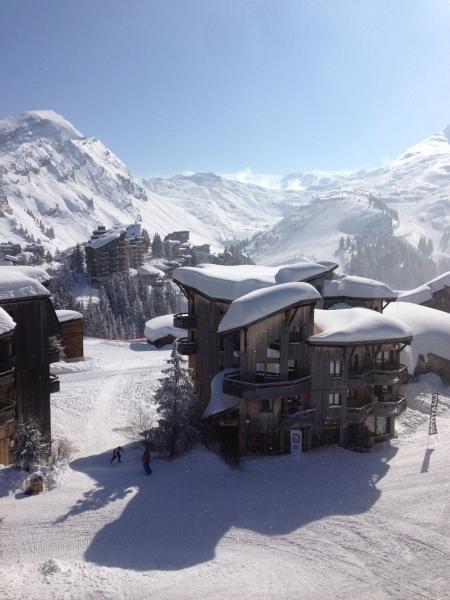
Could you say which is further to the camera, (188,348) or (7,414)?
(188,348)

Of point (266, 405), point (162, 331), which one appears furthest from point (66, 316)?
point (266, 405)

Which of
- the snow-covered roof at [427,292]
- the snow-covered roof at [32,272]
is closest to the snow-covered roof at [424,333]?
the snow-covered roof at [427,292]

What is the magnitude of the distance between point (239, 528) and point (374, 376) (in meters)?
14.0

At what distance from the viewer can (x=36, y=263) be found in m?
149

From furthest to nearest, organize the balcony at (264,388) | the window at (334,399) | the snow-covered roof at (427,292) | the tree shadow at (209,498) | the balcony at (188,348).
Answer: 1. the snow-covered roof at (427,292)
2. the balcony at (188,348)
3. the window at (334,399)
4. the balcony at (264,388)
5. the tree shadow at (209,498)

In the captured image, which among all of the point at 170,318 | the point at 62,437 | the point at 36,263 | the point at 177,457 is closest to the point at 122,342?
the point at 170,318

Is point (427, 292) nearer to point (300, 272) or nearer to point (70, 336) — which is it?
point (300, 272)

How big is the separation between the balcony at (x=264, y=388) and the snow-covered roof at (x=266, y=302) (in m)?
3.21

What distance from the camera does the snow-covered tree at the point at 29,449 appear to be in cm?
2755

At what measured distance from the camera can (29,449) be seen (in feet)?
91.2

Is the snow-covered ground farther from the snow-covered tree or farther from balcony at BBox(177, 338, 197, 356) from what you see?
balcony at BBox(177, 338, 197, 356)

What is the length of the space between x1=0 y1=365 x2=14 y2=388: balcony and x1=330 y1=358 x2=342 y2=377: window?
18.8 meters

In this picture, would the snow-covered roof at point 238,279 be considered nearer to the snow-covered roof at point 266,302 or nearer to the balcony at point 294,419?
the snow-covered roof at point 266,302

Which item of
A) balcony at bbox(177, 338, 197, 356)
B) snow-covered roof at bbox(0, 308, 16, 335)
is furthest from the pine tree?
snow-covered roof at bbox(0, 308, 16, 335)
